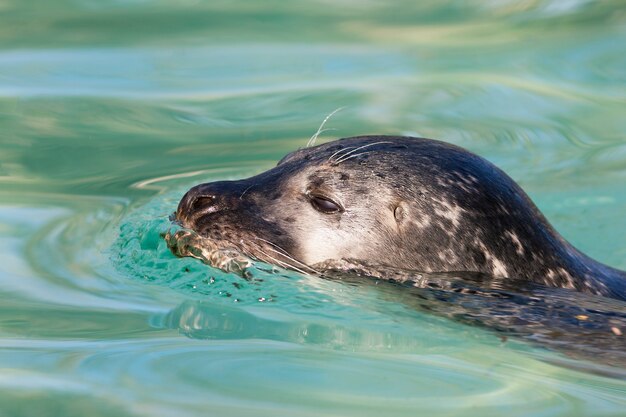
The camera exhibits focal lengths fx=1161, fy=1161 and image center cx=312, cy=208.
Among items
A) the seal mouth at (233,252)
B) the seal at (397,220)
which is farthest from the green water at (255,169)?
the seal at (397,220)

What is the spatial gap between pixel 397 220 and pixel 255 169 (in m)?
2.48

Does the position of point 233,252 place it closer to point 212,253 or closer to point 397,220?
point 212,253

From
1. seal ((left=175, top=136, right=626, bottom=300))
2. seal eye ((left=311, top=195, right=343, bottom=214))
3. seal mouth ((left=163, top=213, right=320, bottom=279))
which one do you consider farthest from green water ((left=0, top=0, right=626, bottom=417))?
seal eye ((left=311, top=195, right=343, bottom=214))

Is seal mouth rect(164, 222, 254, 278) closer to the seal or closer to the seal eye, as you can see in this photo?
the seal

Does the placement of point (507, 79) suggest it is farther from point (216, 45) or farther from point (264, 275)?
point (264, 275)

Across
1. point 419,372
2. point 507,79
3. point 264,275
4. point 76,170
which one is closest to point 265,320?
point 264,275

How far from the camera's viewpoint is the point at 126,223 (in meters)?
6.30

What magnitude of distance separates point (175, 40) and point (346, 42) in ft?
4.54

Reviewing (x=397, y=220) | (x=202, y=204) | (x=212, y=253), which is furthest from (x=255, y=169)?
(x=397, y=220)

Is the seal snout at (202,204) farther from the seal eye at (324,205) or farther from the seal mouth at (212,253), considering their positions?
the seal eye at (324,205)

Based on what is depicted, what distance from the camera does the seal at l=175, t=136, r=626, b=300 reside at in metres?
5.11

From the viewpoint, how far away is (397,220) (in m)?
5.14

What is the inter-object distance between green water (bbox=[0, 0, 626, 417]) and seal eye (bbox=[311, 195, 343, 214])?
322mm

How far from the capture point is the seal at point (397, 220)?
511cm
